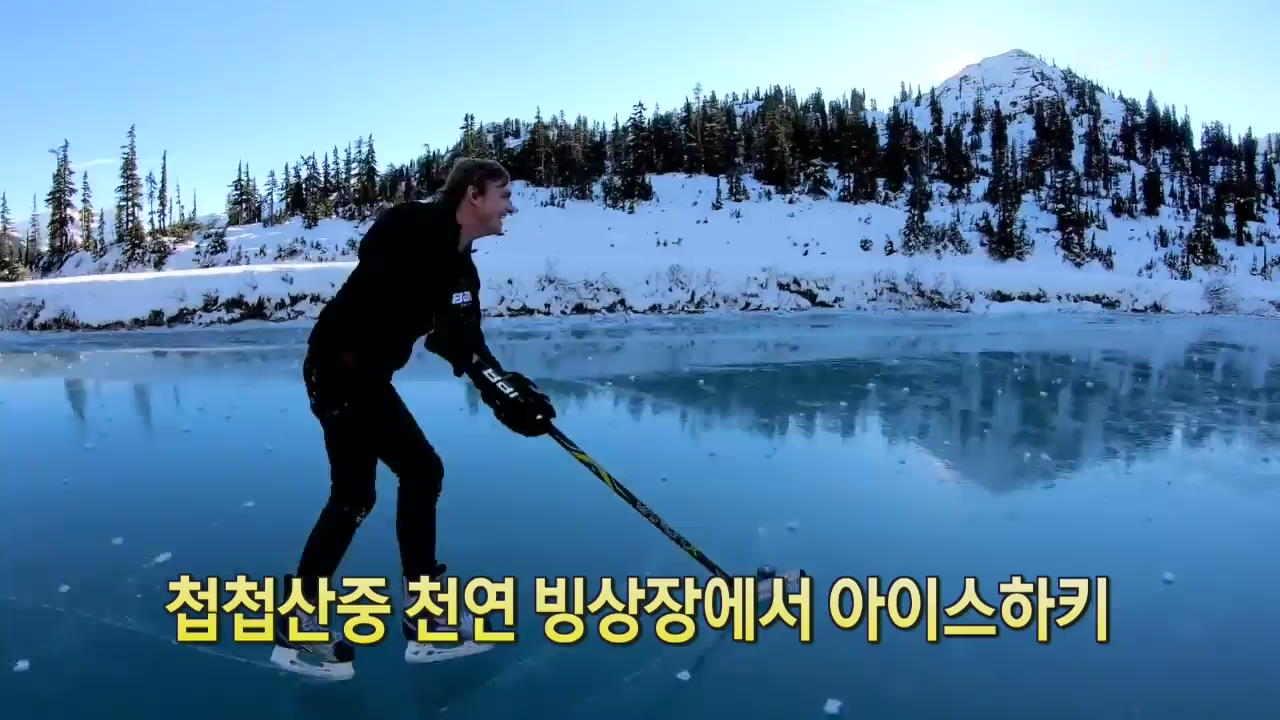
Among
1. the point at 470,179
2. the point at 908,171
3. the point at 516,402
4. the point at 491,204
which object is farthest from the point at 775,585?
the point at 908,171

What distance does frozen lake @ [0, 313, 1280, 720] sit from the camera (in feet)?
8.55

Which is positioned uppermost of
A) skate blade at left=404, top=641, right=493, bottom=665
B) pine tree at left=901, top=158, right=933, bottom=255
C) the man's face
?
pine tree at left=901, top=158, right=933, bottom=255

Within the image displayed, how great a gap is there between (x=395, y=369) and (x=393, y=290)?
28 centimetres

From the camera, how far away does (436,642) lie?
9.40ft

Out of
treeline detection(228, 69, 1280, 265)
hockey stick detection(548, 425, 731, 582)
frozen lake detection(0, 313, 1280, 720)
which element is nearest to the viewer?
frozen lake detection(0, 313, 1280, 720)

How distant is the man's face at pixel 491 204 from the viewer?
9.23 feet

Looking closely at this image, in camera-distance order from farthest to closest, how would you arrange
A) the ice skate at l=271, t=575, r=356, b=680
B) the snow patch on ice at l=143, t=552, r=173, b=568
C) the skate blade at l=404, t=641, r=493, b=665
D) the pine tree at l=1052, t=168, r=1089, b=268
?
the pine tree at l=1052, t=168, r=1089, b=268
the snow patch on ice at l=143, t=552, r=173, b=568
the skate blade at l=404, t=641, r=493, b=665
the ice skate at l=271, t=575, r=356, b=680

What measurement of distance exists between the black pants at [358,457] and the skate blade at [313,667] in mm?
247

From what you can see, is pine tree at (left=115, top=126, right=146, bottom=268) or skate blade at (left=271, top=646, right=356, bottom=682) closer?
skate blade at (left=271, top=646, right=356, bottom=682)

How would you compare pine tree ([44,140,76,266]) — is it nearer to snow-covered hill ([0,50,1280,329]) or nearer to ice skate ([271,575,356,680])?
snow-covered hill ([0,50,1280,329])

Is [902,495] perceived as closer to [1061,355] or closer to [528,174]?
[1061,355]

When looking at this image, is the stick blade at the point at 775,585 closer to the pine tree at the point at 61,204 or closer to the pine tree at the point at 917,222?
the pine tree at the point at 917,222

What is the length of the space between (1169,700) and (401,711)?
2457 millimetres

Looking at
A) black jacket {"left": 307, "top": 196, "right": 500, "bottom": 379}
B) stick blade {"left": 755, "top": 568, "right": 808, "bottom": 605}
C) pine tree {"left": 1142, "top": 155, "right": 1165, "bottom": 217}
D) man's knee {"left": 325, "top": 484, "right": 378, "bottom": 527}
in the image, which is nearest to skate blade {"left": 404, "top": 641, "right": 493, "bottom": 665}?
man's knee {"left": 325, "top": 484, "right": 378, "bottom": 527}
